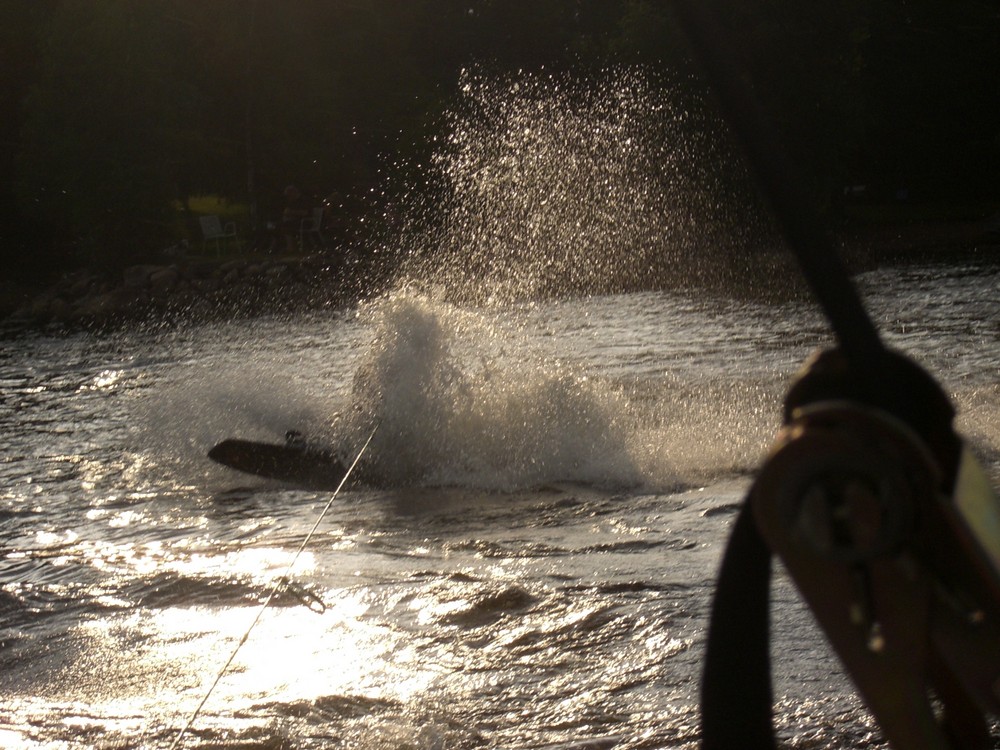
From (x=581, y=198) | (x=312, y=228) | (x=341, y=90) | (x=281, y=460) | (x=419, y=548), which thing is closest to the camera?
(x=419, y=548)

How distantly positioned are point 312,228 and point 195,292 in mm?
6144

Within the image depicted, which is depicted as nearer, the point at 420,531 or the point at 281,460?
the point at 420,531

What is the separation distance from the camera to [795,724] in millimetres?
2822

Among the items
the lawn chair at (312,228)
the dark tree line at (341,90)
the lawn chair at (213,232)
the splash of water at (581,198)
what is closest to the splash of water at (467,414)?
the splash of water at (581,198)

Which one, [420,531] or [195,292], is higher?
[420,531]

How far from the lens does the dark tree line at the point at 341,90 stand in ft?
104

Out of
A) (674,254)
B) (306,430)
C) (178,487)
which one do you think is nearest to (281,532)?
(178,487)

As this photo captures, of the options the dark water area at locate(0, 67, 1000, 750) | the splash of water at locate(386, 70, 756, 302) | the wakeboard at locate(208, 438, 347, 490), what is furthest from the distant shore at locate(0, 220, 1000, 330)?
the wakeboard at locate(208, 438, 347, 490)

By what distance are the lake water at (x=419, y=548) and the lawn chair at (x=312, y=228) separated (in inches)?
797

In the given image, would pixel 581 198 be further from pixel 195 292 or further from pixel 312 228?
pixel 195 292

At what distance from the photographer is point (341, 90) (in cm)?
3844

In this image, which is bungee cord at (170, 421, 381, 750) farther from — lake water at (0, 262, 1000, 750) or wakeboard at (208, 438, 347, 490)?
wakeboard at (208, 438, 347, 490)

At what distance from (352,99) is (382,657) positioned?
3634 centimetres

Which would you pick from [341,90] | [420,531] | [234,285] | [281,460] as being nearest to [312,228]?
[234,285]
